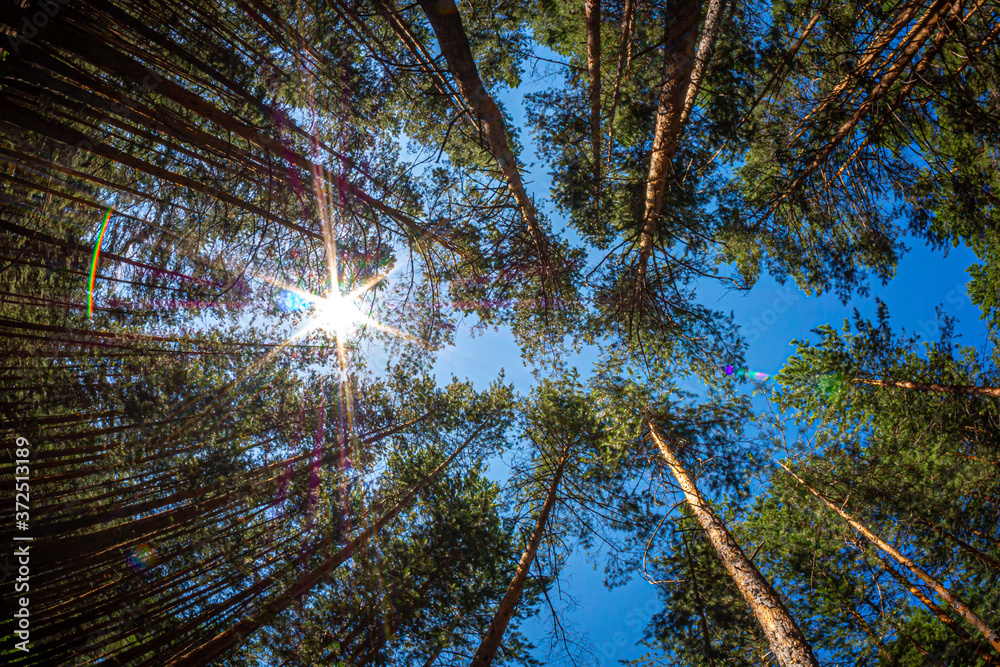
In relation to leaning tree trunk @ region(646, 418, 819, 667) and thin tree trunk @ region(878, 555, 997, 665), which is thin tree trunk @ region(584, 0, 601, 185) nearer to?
leaning tree trunk @ region(646, 418, 819, 667)

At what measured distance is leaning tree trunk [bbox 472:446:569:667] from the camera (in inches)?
210

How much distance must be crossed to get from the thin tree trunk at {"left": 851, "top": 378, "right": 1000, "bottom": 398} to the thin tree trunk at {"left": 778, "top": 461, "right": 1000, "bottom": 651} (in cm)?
230

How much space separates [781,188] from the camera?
15.4 feet

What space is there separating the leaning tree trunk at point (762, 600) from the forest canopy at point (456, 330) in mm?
49

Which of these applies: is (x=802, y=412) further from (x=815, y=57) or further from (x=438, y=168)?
(x=438, y=168)

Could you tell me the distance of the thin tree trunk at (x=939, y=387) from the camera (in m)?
5.94

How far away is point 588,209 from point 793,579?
8817 mm

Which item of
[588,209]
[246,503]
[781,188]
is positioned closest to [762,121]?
[781,188]

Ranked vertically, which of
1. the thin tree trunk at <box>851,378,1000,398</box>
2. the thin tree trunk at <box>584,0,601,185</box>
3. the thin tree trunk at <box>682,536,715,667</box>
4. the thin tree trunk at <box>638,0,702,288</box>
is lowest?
the thin tree trunk at <box>682,536,715,667</box>

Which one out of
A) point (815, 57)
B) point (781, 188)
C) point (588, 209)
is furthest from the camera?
point (588, 209)

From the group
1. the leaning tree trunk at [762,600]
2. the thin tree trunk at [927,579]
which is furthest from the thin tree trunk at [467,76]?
the thin tree trunk at [927,579]

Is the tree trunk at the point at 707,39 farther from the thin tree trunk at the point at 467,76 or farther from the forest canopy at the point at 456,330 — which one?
the thin tree trunk at the point at 467,76

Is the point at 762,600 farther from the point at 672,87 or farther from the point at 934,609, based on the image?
the point at 672,87

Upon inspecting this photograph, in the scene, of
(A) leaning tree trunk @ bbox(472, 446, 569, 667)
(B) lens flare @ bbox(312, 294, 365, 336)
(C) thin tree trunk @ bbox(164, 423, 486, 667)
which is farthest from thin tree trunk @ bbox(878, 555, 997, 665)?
(B) lens flare @ bbox(312, 294, 365, 336)
